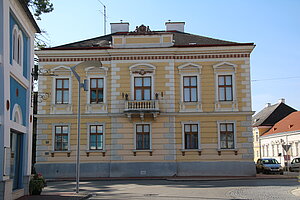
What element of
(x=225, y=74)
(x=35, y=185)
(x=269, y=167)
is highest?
(x=225, y=74)

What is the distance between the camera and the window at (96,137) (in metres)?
31.1

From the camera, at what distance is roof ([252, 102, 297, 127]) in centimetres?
6488

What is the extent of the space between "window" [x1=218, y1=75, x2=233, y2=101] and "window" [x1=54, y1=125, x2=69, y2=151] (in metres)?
11.6

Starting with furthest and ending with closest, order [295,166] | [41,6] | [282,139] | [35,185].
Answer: [282,139] → [295,166] → [41,6] → [35,185]

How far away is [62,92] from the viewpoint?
104ft

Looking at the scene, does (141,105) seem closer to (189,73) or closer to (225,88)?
(189,73)

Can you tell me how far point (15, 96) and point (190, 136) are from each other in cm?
1654

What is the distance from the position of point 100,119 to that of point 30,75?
12380mm

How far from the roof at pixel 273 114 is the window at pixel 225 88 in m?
35.5

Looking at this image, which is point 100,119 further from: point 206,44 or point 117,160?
point 206,44

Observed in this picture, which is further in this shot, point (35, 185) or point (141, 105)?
point (141, 105)

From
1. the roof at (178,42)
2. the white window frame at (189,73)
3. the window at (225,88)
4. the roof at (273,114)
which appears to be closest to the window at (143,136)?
the white window frame at (189,73)

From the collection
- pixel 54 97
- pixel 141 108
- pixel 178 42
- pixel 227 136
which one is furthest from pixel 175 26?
pixel 54 97

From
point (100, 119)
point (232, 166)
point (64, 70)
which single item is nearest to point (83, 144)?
point (100, 119)
